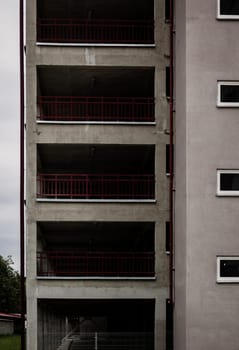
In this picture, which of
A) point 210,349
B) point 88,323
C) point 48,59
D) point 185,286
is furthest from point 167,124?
point 88,323

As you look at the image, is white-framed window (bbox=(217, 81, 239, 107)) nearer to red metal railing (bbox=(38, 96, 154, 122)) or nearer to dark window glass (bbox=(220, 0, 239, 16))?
dark window glass (bbox=(220, 0, 239, 16))

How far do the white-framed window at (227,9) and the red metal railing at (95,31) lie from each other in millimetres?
6661

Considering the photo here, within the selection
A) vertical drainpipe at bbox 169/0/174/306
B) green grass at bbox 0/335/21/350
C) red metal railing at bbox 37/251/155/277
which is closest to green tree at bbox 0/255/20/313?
green grass at bbox 0/335/21/350

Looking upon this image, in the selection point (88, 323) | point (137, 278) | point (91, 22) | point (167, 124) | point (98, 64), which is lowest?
point (88, 323)

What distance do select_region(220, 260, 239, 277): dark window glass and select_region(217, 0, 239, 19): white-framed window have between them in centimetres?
812

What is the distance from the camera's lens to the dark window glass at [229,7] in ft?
86.8

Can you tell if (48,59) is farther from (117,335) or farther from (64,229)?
(117,335)

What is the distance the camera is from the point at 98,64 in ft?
101

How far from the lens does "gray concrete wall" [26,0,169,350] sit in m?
29.8

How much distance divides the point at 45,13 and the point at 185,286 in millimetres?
14250

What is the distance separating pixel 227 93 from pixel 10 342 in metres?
34.0

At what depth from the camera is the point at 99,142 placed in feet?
100.0

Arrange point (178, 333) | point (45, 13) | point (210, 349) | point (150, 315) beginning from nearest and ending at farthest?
point (210, 349) < point (178, 333) < point (45, 13) < point (150, 315)

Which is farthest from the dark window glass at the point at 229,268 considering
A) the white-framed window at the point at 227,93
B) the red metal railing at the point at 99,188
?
the red metal railing at the point at 99,188
